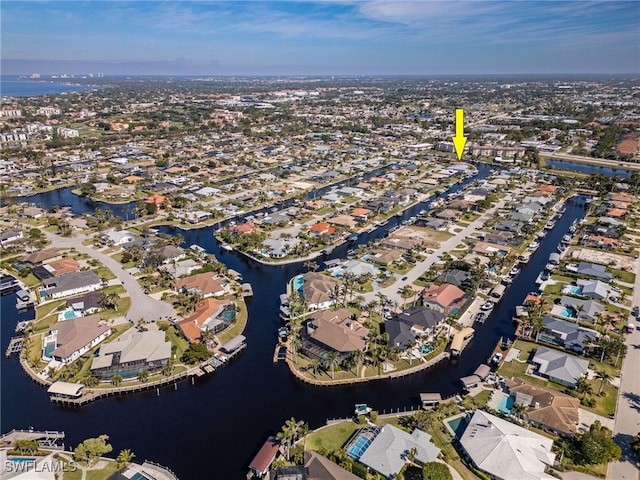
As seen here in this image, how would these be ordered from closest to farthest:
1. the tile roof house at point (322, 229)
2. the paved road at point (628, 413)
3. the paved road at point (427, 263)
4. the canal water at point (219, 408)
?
the paved road at point (628, 413) < the canal water at point (219, 408) < the paved road at point (427, 263) < the tile roof house at point (322, 229)

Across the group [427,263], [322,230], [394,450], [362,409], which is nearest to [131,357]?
[362,409]

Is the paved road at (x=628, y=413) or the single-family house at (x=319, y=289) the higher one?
the single-family house at (x=319, y=289)

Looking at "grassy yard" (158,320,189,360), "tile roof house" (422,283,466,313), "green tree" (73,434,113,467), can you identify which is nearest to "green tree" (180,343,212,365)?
"grassy yard" (158,320,189,360)

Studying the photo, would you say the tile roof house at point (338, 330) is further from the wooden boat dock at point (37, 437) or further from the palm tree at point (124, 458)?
the wooden boat dock at point (37, 437)

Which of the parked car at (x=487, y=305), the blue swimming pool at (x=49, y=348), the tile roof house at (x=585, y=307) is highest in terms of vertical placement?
the tile roof house at (x=585, y=307)

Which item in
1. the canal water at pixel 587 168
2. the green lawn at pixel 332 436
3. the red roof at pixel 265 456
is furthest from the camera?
the canal water at pixel 587 168

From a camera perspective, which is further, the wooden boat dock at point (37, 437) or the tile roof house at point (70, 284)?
the tile roof house at point (70, 284)

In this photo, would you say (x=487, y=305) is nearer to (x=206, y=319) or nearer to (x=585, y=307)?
(x=585, y=307)

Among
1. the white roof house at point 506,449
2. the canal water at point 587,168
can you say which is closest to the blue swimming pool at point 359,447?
the white roof house at point 506,449
